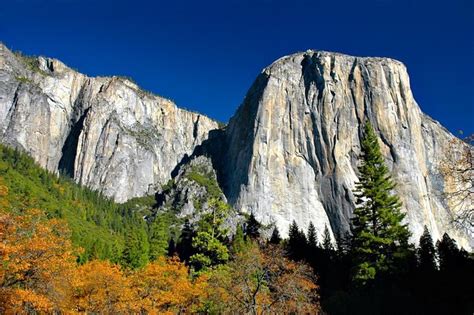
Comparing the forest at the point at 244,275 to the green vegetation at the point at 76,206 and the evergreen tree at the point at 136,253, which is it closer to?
the evergreen tree at the point at 136,253

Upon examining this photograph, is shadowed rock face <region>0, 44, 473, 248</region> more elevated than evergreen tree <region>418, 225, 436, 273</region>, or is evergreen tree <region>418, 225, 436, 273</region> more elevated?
shadowed rock face <region>0, 44, 473, 248</region>

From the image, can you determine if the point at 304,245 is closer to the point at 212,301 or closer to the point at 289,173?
the point at 212,301

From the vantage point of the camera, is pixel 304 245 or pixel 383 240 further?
Answer: pixel 304 245

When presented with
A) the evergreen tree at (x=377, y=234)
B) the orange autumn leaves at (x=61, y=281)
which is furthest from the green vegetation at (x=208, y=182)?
the evergreen tree at (x=377, y=234)

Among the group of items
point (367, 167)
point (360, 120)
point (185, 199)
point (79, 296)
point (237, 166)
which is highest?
point (360, 120)

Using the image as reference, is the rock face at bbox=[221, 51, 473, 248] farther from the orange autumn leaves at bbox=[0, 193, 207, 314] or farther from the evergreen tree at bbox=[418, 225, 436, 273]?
the orange autumn leaves at bbox=[0, 193, 207, 314]

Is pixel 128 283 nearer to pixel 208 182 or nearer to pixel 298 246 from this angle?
pixel 298 246

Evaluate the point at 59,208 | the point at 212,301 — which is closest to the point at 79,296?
the point at 212,301

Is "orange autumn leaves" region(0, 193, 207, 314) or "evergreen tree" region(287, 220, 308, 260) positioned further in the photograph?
"evergreen tree" region(287, 220, 308, 260)

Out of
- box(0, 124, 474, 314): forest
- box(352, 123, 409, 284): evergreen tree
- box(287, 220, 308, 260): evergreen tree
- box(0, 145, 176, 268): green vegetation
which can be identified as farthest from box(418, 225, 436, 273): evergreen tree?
box(0, 145, 176, 268): green vegetation
